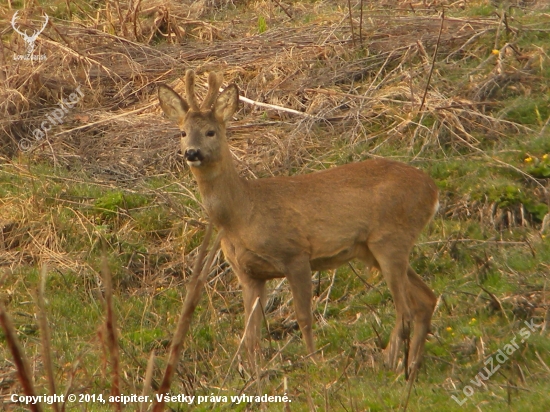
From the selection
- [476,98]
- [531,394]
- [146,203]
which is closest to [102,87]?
[146,203]

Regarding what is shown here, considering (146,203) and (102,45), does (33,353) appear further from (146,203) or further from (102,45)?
(102,45)

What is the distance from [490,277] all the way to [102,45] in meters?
7.36

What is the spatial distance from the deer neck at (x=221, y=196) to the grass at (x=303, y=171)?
1.04m

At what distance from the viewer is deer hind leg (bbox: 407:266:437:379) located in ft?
22.5

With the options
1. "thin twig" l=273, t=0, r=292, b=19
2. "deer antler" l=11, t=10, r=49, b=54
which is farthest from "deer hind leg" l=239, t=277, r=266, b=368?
"thin twig" l=273, t=0, r=292, b=19

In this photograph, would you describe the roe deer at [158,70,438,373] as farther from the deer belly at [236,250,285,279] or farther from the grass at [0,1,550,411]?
the grass at [0,1,550,411]

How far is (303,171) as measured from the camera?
10008 mm

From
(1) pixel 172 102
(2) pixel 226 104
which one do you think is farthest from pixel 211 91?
(1) pixel 172 102

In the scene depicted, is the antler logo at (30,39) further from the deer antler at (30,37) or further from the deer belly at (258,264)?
the deer belly at (258,264)

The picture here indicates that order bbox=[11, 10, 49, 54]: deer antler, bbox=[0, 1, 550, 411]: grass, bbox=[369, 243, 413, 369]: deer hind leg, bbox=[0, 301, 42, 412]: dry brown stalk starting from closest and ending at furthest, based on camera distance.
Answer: bbox=[0, 301, 42, 412]: dry brown stalk → bbox=[0, 1, 550, 411]: grass → bbox=[369, 243, 413, 369]: deer hind leg → bbox=[11, 10, 49, 54]: deer antler

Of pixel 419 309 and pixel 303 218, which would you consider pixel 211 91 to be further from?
pixel 419 309

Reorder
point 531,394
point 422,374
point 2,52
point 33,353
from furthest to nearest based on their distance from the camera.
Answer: point 2,52 → point 33,353 → point 422,374 → point 531,394

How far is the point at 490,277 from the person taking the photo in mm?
7906

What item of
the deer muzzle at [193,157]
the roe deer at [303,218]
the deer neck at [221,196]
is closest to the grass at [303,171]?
the roe deer at [303,218]
